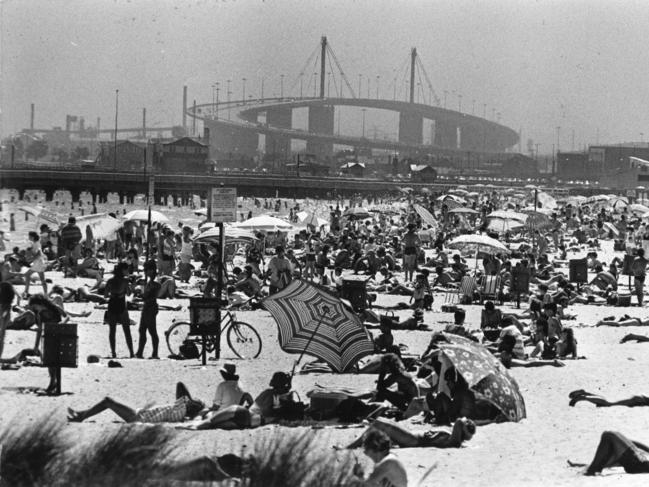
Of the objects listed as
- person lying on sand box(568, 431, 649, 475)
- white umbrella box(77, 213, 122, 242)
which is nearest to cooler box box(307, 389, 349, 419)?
person lying on sand box(568, 431, 649, 475)

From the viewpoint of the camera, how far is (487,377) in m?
7.54

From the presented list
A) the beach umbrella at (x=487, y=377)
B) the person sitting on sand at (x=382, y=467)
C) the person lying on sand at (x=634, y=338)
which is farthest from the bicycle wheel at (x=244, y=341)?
the person sitting on sand at (x=382, y=467)

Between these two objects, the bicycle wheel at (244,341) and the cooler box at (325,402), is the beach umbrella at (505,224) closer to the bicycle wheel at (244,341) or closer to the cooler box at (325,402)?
the bicycle wheel at (244,341)

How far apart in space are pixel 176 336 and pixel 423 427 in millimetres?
4011

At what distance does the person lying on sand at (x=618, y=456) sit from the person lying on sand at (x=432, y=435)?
86 centimetres

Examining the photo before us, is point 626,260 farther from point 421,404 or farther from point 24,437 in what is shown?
point 24,437

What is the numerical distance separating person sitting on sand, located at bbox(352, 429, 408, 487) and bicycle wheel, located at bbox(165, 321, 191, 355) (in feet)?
16.2

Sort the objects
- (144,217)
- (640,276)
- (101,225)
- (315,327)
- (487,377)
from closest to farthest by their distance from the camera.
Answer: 1. (487,377)
2. (315,327)
3. (640,276)
4. (101,225)
5. (144,217)

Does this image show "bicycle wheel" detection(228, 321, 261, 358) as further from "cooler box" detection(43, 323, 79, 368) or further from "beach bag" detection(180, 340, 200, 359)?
"cooler box" detection(43, 323, 79, 368)

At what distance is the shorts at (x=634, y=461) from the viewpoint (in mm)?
6117

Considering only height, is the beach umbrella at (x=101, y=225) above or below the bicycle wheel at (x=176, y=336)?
above

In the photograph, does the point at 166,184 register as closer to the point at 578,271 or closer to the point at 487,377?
the point at 578,271

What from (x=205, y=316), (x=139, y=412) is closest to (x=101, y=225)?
(x=205, y=316)

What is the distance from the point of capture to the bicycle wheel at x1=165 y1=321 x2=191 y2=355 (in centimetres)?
1013
